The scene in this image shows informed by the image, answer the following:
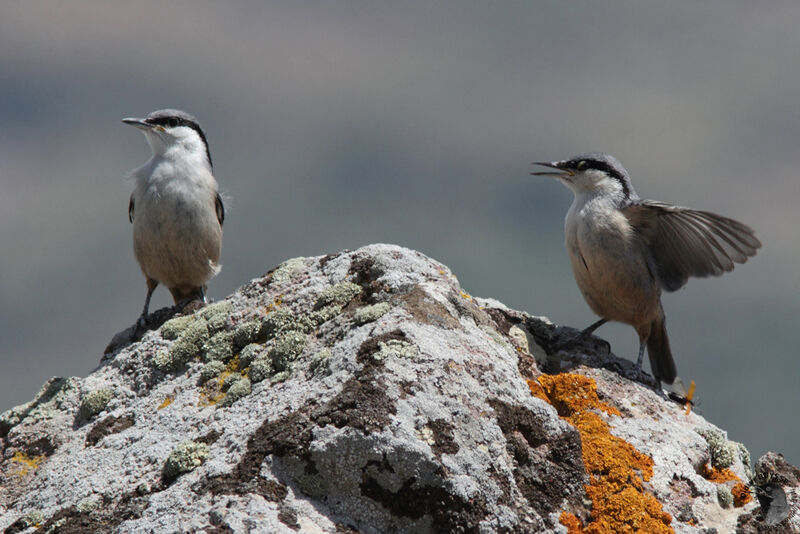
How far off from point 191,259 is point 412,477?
555cm

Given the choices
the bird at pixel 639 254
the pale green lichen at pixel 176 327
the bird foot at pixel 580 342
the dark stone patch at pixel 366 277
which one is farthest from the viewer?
the bird at pixel 639 254

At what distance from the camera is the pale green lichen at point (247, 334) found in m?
5.78

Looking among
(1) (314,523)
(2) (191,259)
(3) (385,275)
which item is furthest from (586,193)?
(1) (314,523)

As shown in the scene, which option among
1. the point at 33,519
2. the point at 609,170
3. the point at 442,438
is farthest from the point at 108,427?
the point at 609,170

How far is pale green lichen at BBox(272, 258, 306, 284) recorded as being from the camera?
6438 millimetres

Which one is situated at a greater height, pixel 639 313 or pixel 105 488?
pixel 639 313

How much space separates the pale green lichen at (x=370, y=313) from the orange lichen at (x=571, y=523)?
66.2 inches

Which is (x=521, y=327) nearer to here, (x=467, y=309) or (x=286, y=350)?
(x=467, y=309)

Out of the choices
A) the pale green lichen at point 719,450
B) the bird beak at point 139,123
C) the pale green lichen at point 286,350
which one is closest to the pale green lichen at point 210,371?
the pale green lichen at point 286,350

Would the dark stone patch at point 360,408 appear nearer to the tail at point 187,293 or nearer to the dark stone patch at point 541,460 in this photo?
the dark stone patch at point 541,460

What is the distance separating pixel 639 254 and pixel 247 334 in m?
4.54

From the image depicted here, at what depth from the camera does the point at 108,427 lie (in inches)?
219

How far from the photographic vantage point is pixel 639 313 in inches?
334

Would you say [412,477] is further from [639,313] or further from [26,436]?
[639,313]
